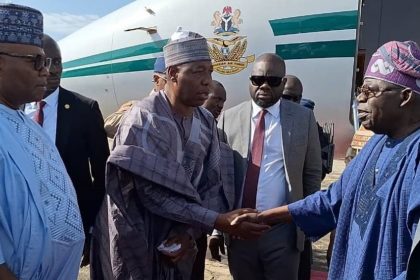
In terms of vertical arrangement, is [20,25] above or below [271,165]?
above

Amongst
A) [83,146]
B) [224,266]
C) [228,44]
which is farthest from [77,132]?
[228,44]

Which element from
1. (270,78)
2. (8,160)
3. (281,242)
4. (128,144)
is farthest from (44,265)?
(270,78)

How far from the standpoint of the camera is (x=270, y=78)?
9.88 feet

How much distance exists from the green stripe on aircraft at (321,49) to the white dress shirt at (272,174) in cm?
315

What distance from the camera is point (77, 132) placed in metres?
2.75

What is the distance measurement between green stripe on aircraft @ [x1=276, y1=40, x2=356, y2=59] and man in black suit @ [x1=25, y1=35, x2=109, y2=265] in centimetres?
361

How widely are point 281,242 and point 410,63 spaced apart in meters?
1.44

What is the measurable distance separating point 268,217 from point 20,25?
4.67ft

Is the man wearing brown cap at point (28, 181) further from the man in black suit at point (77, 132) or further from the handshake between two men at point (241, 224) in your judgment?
the man in black suit at point (77, 132)

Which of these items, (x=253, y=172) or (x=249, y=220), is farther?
(x=253, y=172)

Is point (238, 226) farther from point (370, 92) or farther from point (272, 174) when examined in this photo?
point (370, 92)

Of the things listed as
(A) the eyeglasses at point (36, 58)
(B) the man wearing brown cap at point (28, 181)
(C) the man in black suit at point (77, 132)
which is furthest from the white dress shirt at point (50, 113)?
(A) the eyeglasses at point (36, 58)

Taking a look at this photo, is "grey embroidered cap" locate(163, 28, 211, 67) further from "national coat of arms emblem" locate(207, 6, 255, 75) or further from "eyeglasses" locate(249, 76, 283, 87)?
"national coat of arms emblem" locate(207, 6, 255, 75)

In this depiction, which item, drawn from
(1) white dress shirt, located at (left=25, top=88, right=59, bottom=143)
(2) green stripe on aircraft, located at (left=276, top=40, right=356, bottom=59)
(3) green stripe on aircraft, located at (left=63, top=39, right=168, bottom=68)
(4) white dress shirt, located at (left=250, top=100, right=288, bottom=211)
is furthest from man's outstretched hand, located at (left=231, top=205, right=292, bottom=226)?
(3) green stripe on aircraft, located at (left=63, top=39, right=168, bottom=68)
